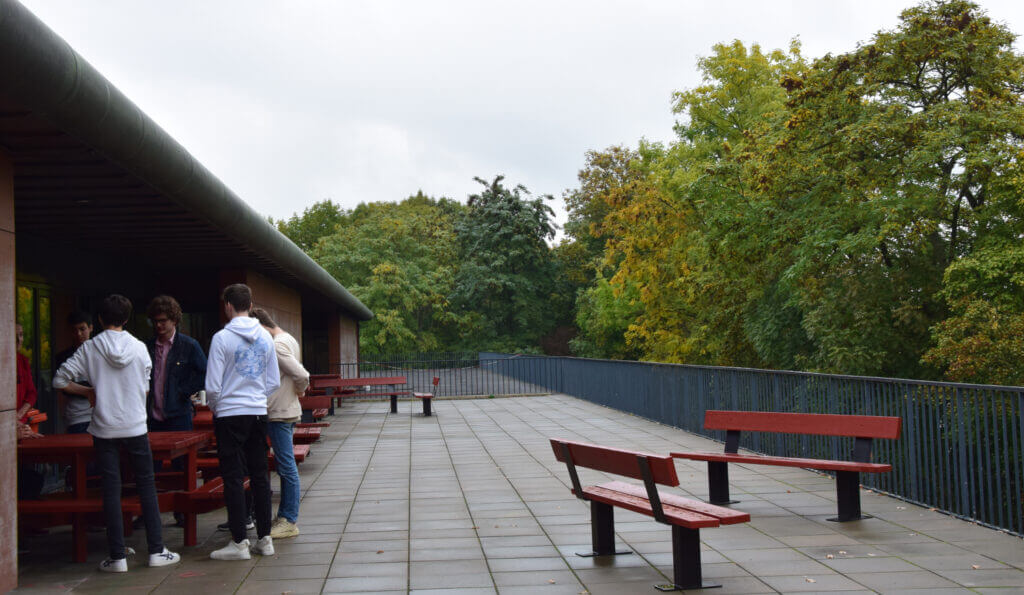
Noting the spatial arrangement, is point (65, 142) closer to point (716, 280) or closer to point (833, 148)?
point (833, 148)

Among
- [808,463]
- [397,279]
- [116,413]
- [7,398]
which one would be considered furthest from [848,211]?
[397,279]

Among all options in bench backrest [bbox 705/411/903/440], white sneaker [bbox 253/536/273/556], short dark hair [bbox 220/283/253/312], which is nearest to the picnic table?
white sneaker [bbox 253/536/273/556]

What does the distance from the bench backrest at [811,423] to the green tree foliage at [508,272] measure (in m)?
48.8

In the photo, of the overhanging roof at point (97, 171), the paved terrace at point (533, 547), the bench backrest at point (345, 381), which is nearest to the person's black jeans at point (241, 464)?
the paved terrace at point (533, 547)

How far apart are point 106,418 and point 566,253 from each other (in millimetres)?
55319

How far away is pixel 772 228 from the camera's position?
83.7 ft

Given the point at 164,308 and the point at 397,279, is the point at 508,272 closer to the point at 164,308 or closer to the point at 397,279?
the point at 397,279

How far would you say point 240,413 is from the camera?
612 centimetres

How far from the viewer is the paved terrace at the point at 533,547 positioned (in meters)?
5.45

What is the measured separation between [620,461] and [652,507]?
0.33 meters

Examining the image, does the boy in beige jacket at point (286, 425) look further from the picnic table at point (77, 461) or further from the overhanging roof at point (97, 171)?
the overhanging roof at point (97, 171)

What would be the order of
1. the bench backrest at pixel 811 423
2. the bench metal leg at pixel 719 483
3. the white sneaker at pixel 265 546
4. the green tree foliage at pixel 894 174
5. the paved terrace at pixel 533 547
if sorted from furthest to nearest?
1. the green tree foliage at pixel 894 174
2. the bench metal leg at pixel 719 483
3. the bench backrest at pixel 811 423
4. the white sneaker at pixel 265 546
5. the paved terrace at pixel 533 547

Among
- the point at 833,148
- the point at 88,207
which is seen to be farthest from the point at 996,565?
the point at 833,148

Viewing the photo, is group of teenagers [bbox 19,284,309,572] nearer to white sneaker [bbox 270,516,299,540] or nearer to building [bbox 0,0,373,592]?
white sneaker [bbox 270,516,299,540]
